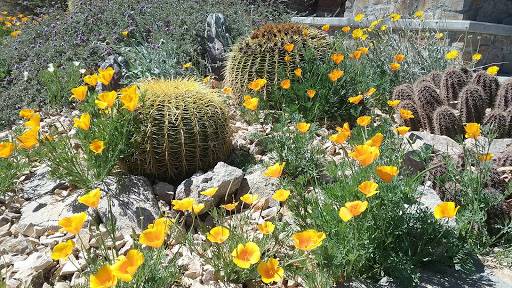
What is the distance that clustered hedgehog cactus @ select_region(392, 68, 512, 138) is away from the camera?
3523 millimetres

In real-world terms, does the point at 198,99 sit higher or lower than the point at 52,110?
higher

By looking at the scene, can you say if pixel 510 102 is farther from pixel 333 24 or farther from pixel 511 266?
pixel 333 24

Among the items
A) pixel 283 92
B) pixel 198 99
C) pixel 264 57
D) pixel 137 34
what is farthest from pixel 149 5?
pixel 198 99

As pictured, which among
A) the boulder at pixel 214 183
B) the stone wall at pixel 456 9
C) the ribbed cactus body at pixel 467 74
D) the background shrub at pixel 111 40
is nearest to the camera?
the boulder at pixel 214 183

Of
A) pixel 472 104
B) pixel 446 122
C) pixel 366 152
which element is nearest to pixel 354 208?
pixel 366 152

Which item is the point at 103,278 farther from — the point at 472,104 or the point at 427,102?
the point at 472,104

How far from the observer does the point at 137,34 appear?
5.41 meters

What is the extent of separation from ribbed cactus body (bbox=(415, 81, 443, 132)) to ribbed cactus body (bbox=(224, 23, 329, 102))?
39.6 inches

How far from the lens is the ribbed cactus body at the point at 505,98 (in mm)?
3756

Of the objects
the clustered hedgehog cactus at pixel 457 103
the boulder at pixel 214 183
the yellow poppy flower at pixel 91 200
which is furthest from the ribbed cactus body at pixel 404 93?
the yellow poppy flower at pixel 91 200

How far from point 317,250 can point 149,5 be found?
16.8ft

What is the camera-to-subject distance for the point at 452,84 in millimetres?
3994

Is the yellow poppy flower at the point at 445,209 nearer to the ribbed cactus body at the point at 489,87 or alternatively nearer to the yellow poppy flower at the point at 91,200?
the yellow poppy flower at the point at 91,200

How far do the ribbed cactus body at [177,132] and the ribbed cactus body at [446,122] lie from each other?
1.62m
